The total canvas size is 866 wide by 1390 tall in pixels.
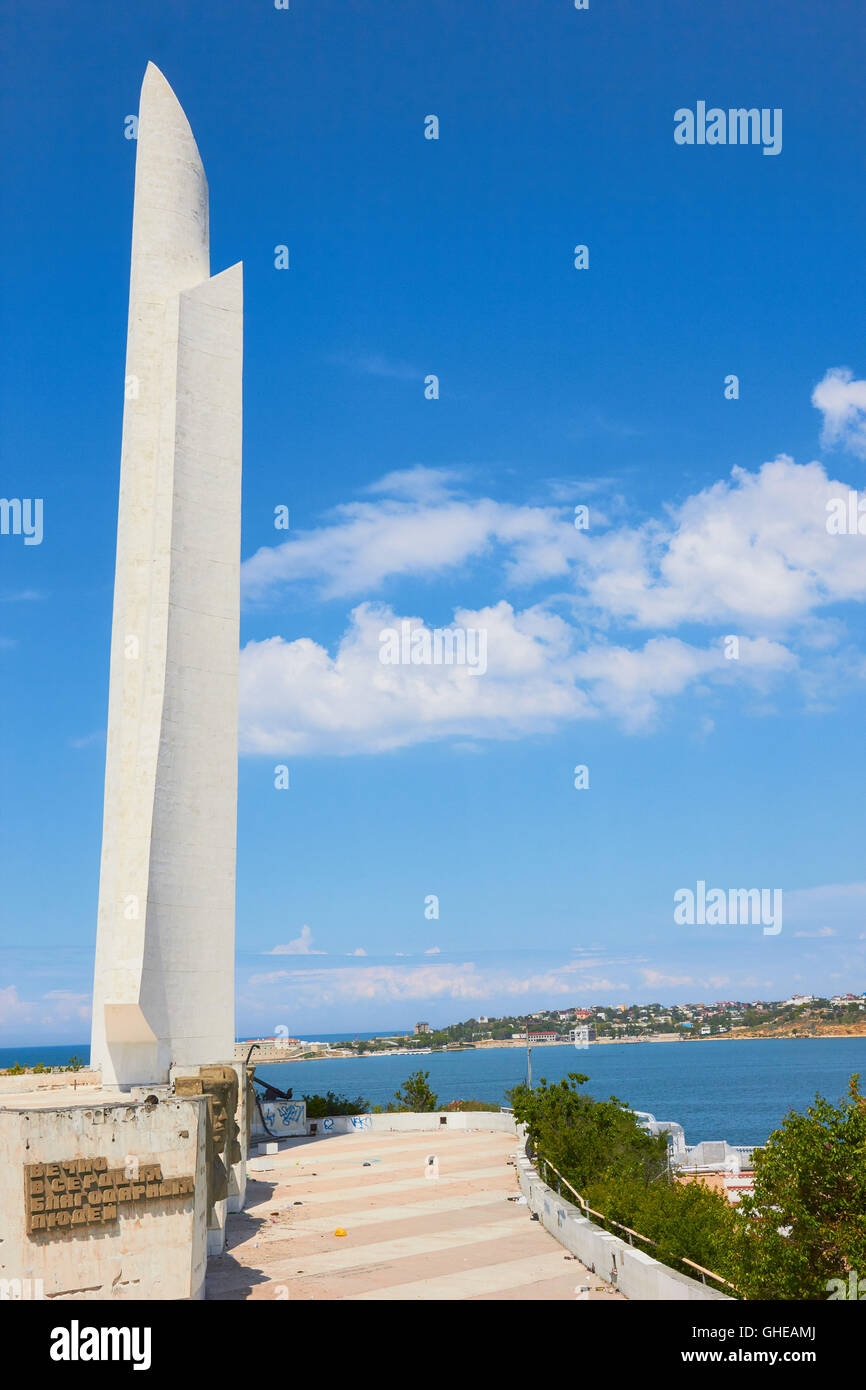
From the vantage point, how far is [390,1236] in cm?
2212

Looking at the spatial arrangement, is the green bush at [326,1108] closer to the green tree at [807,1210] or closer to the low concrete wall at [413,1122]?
the low concrete wall at [413,1122]

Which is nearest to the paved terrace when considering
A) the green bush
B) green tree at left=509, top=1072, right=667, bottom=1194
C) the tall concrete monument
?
green tree at left=509, top=1072, right=667, bottom=1194

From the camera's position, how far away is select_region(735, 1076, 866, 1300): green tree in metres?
13.0

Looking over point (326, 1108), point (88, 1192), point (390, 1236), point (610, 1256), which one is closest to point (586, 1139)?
point (390, 1236)

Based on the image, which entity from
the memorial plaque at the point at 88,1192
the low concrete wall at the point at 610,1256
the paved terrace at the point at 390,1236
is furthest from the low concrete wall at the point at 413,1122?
the memorial plaque at the point at 88,1192

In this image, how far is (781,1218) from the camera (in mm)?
13602

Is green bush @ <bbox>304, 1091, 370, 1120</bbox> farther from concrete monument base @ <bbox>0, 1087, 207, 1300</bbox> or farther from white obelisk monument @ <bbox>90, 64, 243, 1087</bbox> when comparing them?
concrete monument base @ <bbox>0, 1087, 207, 1300</bbox>

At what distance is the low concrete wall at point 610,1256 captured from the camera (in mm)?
14562

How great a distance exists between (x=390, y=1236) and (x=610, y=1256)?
20.2ft

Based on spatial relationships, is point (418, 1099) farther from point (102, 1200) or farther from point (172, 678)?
point (102, 1200)

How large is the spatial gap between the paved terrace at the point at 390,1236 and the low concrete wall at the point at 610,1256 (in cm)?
26
